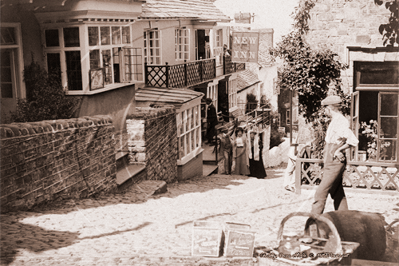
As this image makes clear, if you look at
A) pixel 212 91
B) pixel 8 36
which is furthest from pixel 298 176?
pixel 212 91

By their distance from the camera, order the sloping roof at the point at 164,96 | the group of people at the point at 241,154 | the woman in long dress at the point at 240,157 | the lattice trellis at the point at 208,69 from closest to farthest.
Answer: the sloping roof at the point at 164,96, the group of people at the point at 241,154, the woman in long dress at the point at 240,157, the lattice trellis at the point at 208,69

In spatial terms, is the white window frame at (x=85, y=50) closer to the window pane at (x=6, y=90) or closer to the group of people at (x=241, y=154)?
the window pane at (x=6, y=90)

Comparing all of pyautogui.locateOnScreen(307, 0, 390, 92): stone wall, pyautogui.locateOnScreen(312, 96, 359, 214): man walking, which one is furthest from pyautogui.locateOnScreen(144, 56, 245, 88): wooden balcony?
pyautogui.locateOnScreen(312, 96, 359, 214): man walking

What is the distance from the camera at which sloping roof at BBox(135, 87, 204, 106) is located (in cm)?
955

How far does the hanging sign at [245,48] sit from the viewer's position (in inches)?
360

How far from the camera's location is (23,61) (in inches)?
236

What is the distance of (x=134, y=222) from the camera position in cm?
675

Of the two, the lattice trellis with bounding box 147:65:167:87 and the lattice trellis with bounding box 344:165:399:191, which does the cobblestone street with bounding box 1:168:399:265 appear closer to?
the lattice trellis with bounding box 344:165:399:191

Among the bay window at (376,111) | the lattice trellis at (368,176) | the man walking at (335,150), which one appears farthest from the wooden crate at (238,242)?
the bay window at (376,111)

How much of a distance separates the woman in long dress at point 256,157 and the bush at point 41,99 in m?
5.94

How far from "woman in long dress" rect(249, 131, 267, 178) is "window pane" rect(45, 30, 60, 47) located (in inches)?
240

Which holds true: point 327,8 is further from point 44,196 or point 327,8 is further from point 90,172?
point 44,196

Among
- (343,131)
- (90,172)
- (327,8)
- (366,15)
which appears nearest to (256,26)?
(327,8)

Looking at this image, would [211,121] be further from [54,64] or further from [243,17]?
[54,64]
